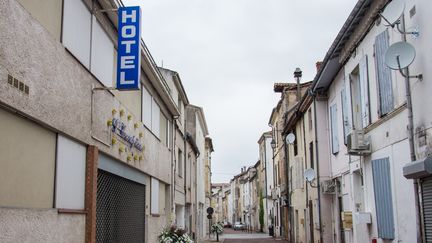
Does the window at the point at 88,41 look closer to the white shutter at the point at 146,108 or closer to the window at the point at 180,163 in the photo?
the white shutter at the point at 146,108

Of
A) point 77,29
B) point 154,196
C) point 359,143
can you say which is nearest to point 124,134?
point 77,29

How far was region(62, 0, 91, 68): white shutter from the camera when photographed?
826 centimetres

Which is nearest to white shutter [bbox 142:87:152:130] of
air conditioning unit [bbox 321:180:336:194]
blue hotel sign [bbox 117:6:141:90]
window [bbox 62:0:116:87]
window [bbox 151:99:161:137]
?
window [bbox 151:99:161:137]

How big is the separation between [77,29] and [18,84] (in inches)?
109

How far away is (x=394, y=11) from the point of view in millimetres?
9086

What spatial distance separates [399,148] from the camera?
10023 mm

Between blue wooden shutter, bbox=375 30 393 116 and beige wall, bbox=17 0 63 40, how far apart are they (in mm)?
6204

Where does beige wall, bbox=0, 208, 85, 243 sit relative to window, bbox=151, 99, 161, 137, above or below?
below

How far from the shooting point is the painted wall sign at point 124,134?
10942mm

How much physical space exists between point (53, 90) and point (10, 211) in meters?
2.03

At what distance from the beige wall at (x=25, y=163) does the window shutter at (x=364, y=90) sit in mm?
7411

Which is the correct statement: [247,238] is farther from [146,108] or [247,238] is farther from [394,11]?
[394,11]

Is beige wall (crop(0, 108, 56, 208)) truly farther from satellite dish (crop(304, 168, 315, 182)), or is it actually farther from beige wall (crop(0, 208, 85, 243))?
satellite dish (crop(304, 168, 315, 182))

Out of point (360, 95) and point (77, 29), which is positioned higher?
point (77, 29)
